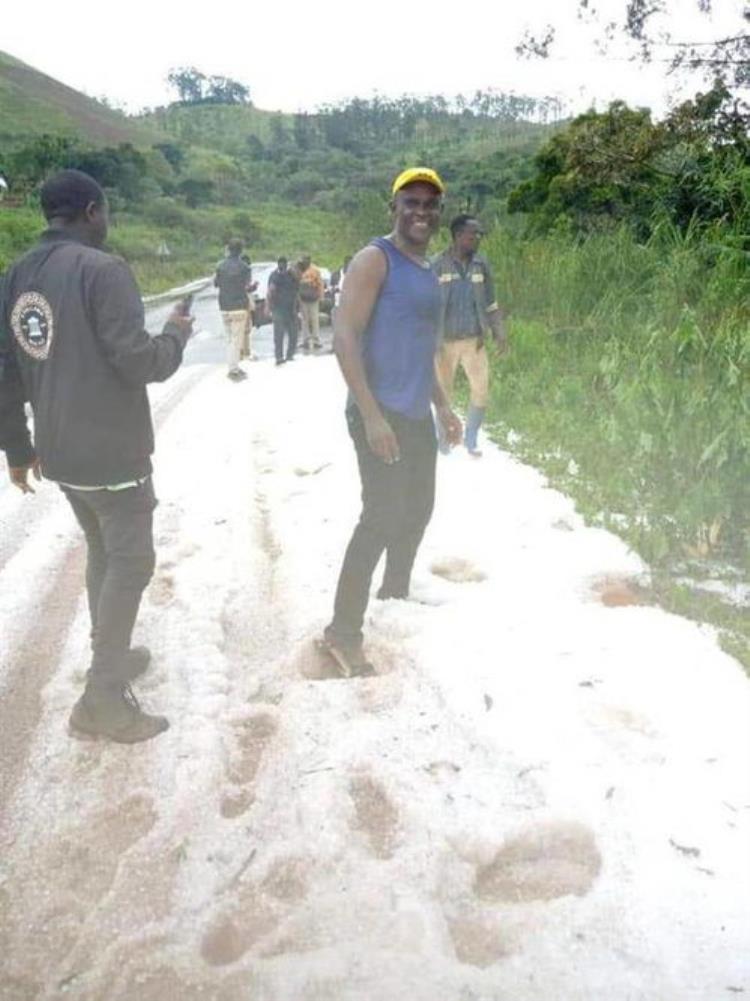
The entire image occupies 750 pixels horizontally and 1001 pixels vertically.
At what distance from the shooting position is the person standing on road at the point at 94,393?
265 centimetres

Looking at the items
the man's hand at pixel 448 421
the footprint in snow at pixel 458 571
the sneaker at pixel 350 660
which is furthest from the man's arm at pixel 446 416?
the sneaker at pixel 350 660

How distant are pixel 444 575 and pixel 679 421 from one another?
1388 millimetres

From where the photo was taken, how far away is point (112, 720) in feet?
9.43

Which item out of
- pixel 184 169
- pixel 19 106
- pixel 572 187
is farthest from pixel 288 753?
pixel 19 106

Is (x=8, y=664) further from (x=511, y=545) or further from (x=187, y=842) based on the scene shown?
(x=511, y=545)

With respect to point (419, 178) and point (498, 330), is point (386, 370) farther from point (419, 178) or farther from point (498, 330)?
point (498, 330)

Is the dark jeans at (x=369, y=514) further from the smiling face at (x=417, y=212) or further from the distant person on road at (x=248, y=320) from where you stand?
the distant person on road at (x=248, y=320)

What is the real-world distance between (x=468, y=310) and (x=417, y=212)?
311cm

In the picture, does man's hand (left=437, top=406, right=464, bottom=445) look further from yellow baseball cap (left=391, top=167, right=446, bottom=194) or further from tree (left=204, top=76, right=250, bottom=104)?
tree (left=204, top=76, right=250, bottom=104)

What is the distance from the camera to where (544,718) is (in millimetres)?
2922

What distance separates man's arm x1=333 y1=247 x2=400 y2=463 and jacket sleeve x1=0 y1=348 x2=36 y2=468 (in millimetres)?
1116

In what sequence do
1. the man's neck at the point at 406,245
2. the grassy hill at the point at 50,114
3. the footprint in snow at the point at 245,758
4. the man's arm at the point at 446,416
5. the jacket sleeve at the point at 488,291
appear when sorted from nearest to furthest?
the footprint in snow at the point at 245,758, the man's neck at the point at 406,245, the man's arm at the point at 446,416, the jacket sleeve at the point at 488,291, the grassy hill at the point at 50,114

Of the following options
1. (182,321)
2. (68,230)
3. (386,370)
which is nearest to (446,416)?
(386,370)

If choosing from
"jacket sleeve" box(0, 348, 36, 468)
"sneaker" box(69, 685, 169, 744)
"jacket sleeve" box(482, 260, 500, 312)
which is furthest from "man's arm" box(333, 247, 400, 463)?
"jacket sleeve" box(482, 260, 500, 312)
